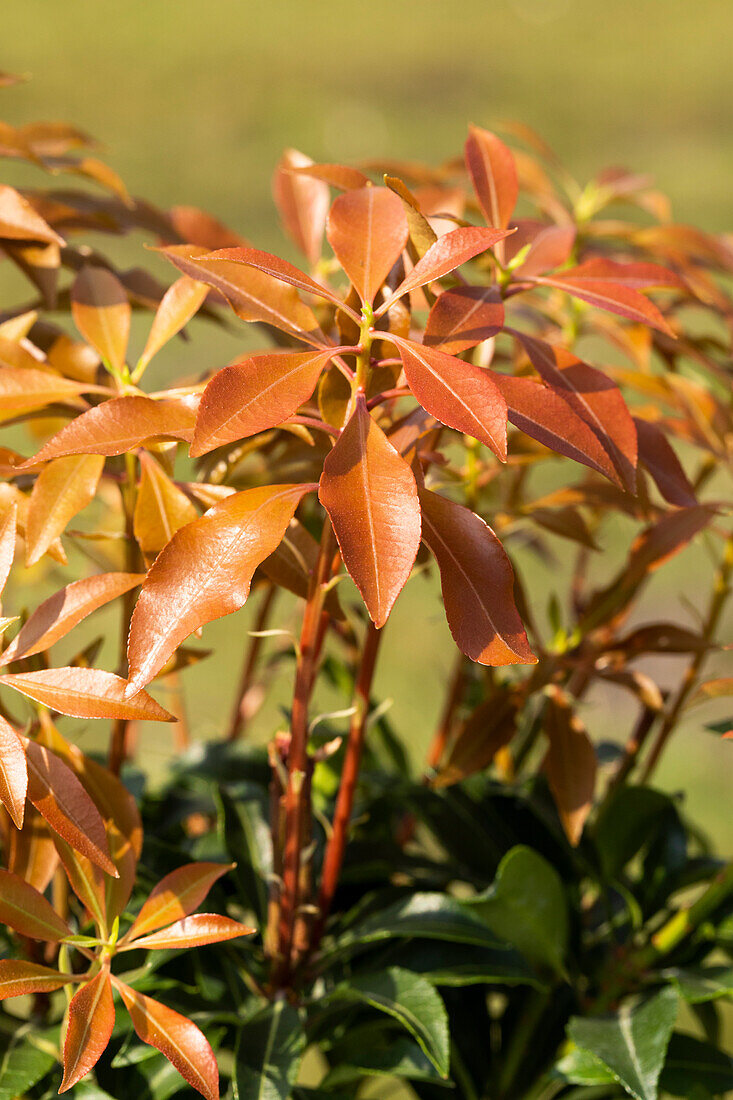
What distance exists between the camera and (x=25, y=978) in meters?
0.45

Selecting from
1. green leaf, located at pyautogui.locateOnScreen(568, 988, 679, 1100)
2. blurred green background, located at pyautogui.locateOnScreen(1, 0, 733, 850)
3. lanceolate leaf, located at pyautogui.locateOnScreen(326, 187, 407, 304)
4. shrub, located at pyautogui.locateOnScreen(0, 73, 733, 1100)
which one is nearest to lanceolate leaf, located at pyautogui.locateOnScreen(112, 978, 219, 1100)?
shrub, located at pyautogui.locateOnScreen(0, 73, 733, 1100)

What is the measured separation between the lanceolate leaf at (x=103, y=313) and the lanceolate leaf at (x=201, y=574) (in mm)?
167

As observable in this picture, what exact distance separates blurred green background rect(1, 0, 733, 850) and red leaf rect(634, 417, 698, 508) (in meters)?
2.29

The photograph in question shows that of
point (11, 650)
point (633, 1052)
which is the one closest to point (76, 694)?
point (11, 650)

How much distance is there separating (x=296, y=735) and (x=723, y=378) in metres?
0.42

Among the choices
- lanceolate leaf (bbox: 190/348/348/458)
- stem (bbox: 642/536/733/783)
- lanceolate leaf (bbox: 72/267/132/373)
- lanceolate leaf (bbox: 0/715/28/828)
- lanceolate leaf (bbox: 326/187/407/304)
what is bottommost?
stem (bbox: 642/536/733/783)

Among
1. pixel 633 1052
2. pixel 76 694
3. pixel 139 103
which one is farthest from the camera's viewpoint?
pixel 139 103

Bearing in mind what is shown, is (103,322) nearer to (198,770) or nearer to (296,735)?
(296,735)

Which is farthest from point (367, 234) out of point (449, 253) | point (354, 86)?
point (354, 86)

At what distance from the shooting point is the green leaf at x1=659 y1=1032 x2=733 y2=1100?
64 cm

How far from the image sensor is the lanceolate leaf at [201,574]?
0.39 meters

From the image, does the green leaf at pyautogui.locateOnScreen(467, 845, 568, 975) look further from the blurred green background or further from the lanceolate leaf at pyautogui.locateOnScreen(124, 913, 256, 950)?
the blurred green background

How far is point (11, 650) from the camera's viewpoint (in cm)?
45

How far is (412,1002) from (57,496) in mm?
308
